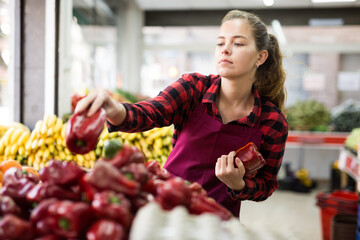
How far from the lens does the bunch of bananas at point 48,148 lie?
279cm

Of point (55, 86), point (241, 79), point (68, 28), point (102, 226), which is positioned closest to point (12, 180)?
point (102, 226)

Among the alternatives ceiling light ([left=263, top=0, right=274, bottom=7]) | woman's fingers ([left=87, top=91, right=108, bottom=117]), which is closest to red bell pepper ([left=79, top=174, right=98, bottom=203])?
woman's fingers ([left=87, top=91, right=108, bottom=117])

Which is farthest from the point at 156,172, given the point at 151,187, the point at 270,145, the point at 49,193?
the point at 270,145

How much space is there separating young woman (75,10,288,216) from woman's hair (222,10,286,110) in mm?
11

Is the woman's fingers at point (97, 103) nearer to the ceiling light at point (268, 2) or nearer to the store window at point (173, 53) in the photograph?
the ceiling light at point (268, 2)

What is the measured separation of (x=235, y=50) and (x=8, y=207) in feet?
3.74

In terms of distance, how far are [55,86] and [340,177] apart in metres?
4.62

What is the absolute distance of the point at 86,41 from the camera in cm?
632

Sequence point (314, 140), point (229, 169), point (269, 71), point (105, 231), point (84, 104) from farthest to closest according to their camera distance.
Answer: point (314, 140) < point (269, 71) < point (229, 169) < point (84, 104) < point (105, 231)

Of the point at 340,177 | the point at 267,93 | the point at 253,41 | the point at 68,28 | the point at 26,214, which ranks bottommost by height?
the point at 340,177

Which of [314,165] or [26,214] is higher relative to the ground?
[26,214]

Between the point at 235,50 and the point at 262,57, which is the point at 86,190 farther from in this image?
the point at 262,57

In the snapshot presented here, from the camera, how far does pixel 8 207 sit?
2.96 ft

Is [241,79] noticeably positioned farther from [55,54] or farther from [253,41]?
[55,54]
